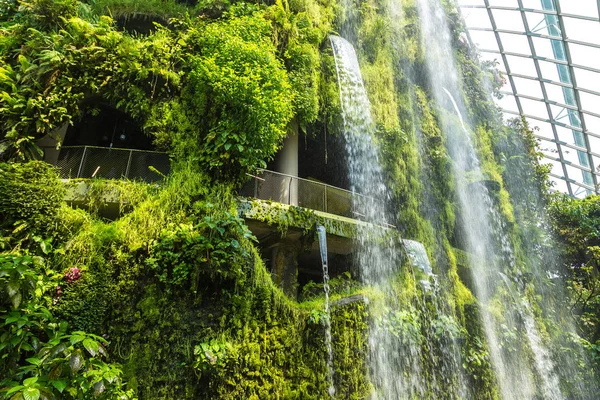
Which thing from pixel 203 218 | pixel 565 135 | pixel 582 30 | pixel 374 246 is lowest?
pixel 203 218

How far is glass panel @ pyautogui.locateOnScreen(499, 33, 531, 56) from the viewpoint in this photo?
1935cm

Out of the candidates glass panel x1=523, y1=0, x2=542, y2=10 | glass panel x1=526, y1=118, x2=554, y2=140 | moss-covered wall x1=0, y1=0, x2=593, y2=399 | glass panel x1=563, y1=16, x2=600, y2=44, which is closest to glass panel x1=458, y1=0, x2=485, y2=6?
glass panel x1=523, y1=0, x2=542, y2=10

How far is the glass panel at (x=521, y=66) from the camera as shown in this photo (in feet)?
65.4

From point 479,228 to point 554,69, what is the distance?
986 centimetres

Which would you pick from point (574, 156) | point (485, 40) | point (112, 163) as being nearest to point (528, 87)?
point (485, 40)

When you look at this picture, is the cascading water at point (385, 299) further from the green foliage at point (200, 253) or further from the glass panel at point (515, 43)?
the glass panel at point (515, 43)

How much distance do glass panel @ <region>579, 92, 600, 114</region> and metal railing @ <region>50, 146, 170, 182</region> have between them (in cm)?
1936

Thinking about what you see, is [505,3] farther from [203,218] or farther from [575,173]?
[203,218]

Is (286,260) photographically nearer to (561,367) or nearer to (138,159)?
(138,159)

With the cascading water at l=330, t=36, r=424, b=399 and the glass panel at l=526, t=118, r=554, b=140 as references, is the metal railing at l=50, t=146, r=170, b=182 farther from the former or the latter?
the glass panel at l=526, t=118, r=554, b=140

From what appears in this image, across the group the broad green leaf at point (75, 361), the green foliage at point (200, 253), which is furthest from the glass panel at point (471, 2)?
the broad green leaf at point (75, 361)

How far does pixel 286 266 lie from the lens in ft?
32.1

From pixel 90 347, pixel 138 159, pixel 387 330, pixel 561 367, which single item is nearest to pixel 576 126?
pixel 561 367

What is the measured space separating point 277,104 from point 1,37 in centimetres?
716
